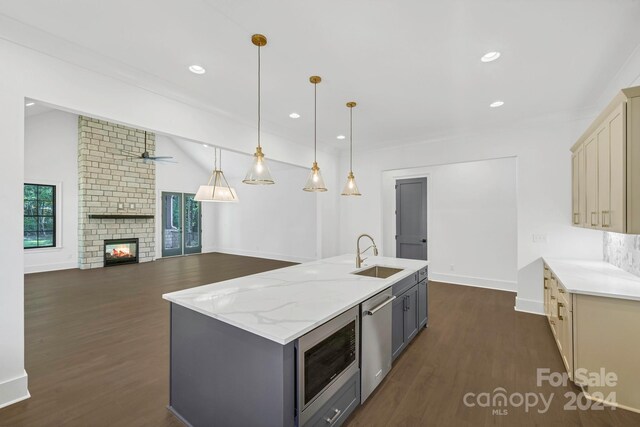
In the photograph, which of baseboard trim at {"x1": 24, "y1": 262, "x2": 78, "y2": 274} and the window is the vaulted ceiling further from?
baseboard trim at {"x1": 24, "y1": 262, "x2": 78, "y2": 274}

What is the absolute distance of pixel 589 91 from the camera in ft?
10.6

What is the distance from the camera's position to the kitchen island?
4.70ft

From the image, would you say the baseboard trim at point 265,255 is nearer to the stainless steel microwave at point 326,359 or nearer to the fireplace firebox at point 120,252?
the fireplace firebox at point 120,252

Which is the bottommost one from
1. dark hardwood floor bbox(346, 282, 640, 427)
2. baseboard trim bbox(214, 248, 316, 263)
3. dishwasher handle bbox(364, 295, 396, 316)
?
dark hardwood floor bbox(346, 282, 640, 427)

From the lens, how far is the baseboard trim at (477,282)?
5.21m

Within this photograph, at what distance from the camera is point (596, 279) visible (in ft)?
8.39

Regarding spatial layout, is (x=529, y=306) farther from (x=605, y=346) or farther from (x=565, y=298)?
(x=605, y=346)

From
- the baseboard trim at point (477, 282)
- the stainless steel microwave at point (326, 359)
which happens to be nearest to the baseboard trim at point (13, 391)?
the stainless steel microwave at point (326, 359)

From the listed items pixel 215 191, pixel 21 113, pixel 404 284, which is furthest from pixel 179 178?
pixel 404 284

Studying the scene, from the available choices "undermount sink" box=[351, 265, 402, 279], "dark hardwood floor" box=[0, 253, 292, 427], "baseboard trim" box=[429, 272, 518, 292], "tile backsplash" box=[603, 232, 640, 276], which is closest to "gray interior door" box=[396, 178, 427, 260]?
"baseboard trim" box=[429, 272, 518, 292]

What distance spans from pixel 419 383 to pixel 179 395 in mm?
1885

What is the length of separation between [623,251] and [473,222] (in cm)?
267

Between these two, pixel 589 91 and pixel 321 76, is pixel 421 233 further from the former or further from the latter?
pixel 321 76

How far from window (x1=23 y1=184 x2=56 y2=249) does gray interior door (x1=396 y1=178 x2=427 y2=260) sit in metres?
8.36
